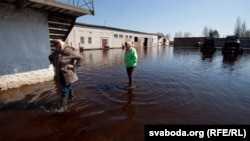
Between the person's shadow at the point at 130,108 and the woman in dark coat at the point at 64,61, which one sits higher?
the woman in dark coat at the point at 64,61

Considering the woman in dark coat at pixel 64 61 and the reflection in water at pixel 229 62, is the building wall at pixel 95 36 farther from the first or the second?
the woman in dark coat at pixel 64 61

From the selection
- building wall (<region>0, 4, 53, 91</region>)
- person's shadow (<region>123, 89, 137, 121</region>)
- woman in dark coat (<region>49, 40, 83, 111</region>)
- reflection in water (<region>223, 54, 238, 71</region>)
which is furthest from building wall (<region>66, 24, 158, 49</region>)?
woman in dark coat (<region>49, 40, 83, 111</region>)

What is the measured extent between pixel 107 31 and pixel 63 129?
34.7 meters

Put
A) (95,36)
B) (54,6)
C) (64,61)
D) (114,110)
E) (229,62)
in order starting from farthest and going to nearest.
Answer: (95,36) < (229,62) < (54,6) < (114,110) < (64,61)

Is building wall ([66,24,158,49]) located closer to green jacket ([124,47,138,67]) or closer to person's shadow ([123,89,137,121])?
green jacket ([124,47,138,67])

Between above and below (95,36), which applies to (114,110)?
below

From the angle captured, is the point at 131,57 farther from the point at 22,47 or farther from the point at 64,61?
the point at 22,47

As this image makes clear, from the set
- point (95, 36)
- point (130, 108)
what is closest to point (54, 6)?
point (130, 108)

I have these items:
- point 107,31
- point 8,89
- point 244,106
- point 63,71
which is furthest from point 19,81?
point 107,31

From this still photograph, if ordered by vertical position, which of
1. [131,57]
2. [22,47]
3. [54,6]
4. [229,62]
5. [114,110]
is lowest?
[114,110]

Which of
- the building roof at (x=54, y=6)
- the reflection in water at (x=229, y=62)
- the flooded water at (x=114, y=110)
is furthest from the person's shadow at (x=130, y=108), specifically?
the reflection in water at (x=229, y=62)

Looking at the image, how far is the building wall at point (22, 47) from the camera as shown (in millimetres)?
6008

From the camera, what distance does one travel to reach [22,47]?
21.5 ft

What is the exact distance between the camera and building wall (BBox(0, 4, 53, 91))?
19.7 ft
